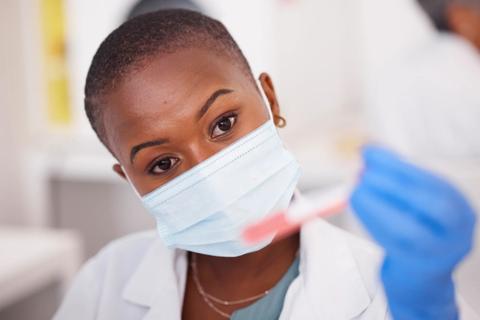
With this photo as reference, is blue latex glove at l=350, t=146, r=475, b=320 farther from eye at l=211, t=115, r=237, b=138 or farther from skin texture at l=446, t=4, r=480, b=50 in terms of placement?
skin texture at l=446, t=4, r=480, b=50

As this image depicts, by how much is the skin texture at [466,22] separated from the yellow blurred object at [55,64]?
118 centimetres

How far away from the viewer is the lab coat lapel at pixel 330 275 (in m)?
0.53

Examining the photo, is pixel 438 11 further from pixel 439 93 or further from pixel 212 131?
pixel 212 131

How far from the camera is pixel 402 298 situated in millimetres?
374

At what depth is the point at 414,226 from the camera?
0.34 metres

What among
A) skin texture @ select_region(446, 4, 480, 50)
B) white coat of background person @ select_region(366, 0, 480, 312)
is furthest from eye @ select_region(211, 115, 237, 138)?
skin texture @ select_region(446, 4, 480, 50)

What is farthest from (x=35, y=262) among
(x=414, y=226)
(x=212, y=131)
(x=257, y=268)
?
(x=414, y=226)

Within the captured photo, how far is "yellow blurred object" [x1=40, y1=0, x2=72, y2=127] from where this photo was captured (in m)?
1.63

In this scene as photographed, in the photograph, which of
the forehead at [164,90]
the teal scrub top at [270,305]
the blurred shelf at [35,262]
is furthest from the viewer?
the blurred shelf at [35,262]

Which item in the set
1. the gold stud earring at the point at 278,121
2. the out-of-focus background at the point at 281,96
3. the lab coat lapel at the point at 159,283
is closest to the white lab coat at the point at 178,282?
the lab coat lapel at the point at 159,283

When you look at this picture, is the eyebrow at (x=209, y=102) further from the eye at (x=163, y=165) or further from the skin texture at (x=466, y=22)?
the skin texture at (x=466, y=22)

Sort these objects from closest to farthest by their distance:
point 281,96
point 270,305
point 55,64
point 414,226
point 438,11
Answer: point 414,226 → point 270,305 → point 281,96 → point 438,11 → point 55,64

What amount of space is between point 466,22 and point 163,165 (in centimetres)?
110

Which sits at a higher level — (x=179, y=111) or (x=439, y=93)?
(x=179, y=111)
